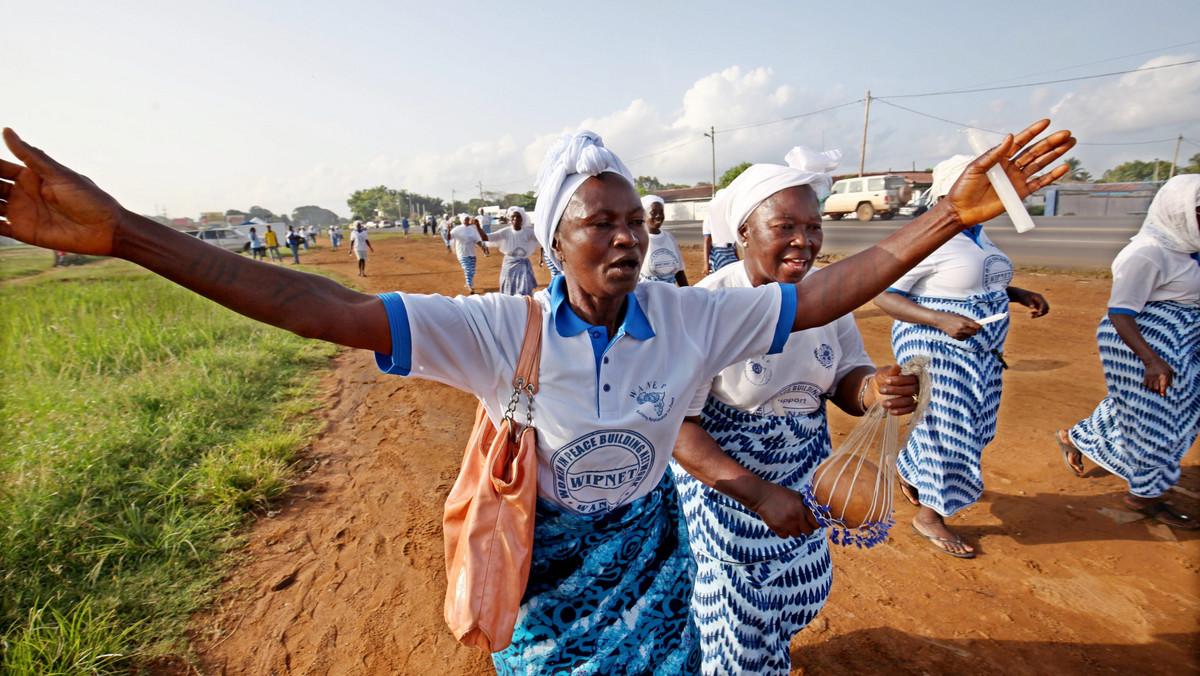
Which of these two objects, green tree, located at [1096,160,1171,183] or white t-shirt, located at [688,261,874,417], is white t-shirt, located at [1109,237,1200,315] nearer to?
white t-shirt, located at [688,261,874,417]

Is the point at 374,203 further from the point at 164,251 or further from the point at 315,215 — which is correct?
the point at 164,251

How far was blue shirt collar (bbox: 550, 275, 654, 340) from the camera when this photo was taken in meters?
1.54

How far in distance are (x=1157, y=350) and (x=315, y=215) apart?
122 m

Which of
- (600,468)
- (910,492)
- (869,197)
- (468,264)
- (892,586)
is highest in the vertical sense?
(869,197)

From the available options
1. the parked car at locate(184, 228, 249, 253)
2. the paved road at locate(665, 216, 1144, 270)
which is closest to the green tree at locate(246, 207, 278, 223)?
the parked car at locate(184, 228, 249, 253)

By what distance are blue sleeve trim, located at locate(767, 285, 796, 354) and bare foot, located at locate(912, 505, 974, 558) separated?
258cm

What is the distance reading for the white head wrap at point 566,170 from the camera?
5.02 feet

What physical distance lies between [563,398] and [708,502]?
0.87 m

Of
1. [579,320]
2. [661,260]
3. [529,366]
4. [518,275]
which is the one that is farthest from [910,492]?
[518,275]

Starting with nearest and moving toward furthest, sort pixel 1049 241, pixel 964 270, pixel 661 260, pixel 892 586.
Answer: pixel 892 586, pixel 964 270, pixel 661 260, pixel 1049 241

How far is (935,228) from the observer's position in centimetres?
155

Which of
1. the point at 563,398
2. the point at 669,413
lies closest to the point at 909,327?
the point at 669,413

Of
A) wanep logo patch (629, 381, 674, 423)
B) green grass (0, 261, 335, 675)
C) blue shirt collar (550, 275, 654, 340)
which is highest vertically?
blue shirt collar (550, 275, 654, 340)

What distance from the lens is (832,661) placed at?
8.67 ft
